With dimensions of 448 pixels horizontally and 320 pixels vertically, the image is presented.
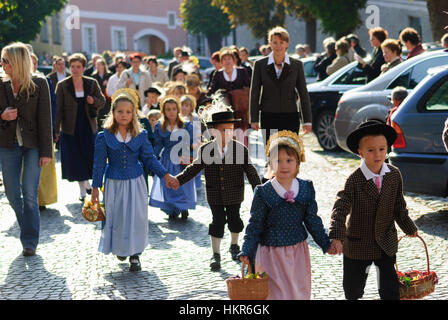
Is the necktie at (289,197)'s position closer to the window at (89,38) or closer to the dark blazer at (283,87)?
the dark blazer at (283,87)

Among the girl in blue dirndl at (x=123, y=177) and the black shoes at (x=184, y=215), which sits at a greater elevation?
the girl in blue dirndl at (x=123, y=177)

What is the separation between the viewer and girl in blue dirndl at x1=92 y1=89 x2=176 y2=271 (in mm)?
7188

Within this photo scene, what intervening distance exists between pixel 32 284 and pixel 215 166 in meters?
1.82

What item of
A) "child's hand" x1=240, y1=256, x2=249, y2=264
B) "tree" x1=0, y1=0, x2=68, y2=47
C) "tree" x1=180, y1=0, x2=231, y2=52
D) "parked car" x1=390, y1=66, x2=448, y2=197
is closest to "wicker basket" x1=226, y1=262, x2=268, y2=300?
"child's hand" x1=240, y1=256, x2=249, y2=264

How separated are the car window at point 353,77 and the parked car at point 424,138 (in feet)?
19.2

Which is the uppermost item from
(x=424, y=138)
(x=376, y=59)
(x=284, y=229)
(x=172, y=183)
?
(x=376, y=59)

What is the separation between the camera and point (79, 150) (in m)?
11.0

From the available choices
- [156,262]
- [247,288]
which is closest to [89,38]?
[156,262]

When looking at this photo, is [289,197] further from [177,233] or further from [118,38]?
[118,38]

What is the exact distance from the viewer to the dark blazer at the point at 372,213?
16.9 feet

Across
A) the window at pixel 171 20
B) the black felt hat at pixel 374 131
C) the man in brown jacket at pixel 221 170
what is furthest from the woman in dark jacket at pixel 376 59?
the window at pixel 171 20

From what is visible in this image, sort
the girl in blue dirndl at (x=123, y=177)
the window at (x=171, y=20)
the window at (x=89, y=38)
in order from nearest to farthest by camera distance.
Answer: the girl in blue dirndl at (x=123, y=177) < the window at (x=89, y=38) < the window at (x=171, y=20)

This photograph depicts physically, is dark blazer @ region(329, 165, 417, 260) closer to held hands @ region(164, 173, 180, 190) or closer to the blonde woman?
held hands @ region(164, 173, 180, 190)

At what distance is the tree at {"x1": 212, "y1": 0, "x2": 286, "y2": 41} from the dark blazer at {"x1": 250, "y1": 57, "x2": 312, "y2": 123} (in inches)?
1396
